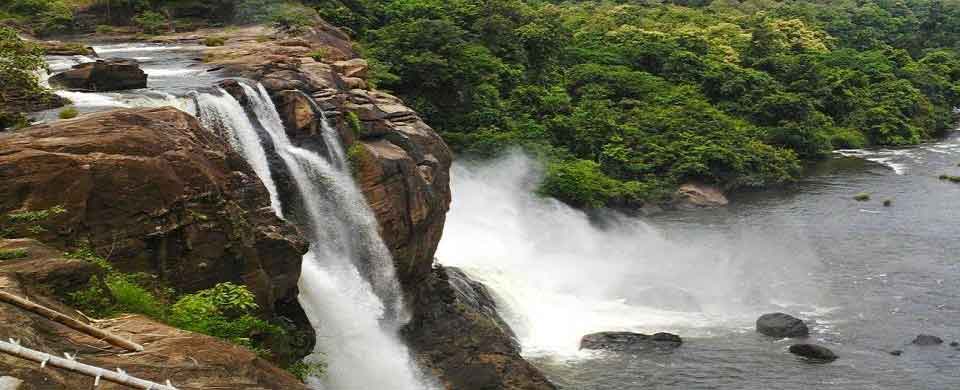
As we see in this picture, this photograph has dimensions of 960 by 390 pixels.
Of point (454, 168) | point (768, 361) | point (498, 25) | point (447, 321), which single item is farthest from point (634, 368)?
point (498, 25)

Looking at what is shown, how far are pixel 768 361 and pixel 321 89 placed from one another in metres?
14.4

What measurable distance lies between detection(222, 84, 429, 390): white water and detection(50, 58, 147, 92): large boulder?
2.97 metres

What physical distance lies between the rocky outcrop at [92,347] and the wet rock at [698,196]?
3551 centimetres

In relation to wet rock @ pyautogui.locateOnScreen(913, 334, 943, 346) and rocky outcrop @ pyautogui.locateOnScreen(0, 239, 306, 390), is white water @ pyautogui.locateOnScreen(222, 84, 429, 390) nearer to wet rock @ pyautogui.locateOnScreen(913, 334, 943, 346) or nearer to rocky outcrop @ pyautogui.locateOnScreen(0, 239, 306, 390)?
rocky outcrop @ pyautogui.locateOnScreen(0, 239, 306, 390)

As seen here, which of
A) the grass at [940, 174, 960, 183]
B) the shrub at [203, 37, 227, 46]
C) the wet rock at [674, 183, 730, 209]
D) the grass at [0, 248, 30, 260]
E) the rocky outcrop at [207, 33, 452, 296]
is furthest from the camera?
the grass at [940, 174, 960, 183]

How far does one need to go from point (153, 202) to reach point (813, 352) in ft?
60.1

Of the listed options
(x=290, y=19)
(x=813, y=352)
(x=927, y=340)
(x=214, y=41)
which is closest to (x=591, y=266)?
(x=813, y=352)

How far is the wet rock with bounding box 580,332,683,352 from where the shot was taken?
25422 mm

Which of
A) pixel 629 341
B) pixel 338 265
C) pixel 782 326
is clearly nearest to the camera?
pixel 338 265

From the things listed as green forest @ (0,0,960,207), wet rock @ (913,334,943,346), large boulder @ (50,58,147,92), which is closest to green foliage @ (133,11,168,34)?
green forest @ (0,0,960,207)

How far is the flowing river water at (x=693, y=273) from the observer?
906 inches

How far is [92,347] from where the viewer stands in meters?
9.44

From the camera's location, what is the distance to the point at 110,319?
35.5 feet

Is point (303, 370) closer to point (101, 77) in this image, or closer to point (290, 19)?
point (101, 77)
